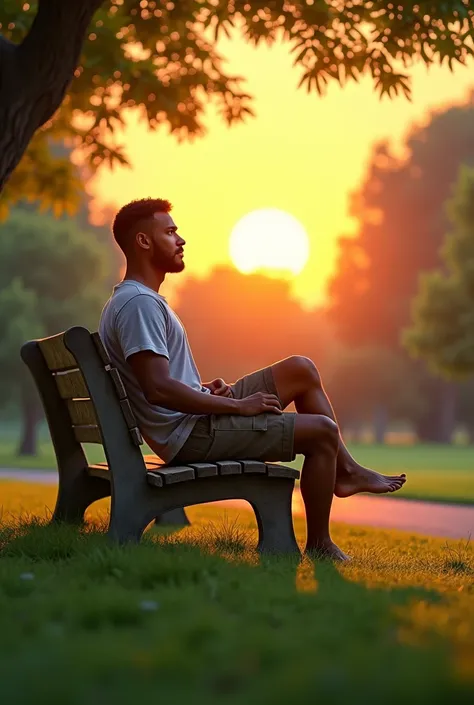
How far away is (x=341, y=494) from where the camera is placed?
19.5 feet

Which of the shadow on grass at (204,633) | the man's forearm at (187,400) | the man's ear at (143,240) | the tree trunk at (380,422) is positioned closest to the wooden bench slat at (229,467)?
the man's forearm at (187,400)

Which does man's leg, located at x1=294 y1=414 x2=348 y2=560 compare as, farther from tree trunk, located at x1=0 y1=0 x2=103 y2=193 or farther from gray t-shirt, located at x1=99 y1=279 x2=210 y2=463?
tree trunk, located at x1=0 y1=0 x2=103 y2=193

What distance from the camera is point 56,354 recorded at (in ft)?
19.8

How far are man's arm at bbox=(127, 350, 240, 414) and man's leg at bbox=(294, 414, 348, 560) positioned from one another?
1.45ft

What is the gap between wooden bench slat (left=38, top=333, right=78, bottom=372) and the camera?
5711 mm

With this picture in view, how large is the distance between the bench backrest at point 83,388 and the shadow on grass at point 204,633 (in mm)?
656

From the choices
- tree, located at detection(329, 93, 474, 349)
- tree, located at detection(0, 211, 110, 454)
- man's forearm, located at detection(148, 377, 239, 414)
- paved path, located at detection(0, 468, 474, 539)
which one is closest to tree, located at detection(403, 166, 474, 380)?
paved path, located at detection(0, 468, 474, 539)

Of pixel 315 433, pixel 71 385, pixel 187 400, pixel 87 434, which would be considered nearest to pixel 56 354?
pixel 71 385

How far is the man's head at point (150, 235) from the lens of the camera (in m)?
5.92

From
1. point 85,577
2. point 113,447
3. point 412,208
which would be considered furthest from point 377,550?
point 412,208

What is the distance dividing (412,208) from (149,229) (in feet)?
168

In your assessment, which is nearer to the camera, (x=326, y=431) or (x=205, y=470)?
(x=205, y=470)

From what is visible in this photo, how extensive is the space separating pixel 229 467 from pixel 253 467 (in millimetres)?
159

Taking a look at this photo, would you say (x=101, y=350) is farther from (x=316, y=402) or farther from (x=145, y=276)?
(x=316, y=402)
